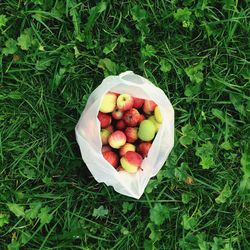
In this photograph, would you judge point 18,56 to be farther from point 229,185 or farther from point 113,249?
point 229,185

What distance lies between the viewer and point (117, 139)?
8.32 feet

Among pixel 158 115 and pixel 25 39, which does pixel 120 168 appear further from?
pixel 25 39

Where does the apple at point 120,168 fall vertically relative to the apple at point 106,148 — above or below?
below

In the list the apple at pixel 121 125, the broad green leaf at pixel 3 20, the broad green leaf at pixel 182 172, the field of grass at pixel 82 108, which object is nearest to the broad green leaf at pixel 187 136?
the field of grass at pixel 82 108

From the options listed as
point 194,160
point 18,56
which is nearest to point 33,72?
point 18,56

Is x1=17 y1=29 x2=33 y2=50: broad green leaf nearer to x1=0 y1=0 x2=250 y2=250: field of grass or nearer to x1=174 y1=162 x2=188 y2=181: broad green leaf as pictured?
x1=0 y1=0 x2=250 y2=250: field of grass

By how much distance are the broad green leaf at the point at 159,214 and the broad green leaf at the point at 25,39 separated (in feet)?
3.63

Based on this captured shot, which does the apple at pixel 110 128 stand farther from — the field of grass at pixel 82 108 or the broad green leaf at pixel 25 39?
the broad green leaf at pixel 25 39

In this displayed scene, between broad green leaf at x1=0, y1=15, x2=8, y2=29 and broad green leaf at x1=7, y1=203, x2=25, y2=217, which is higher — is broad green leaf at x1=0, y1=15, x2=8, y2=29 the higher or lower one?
the higher one

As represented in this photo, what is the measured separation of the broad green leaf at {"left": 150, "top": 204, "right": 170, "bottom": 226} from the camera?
2650mm

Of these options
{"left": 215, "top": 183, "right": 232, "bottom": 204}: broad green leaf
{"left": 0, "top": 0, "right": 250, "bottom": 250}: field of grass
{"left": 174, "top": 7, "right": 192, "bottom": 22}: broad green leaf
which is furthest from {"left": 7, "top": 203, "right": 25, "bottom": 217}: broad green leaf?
{"left": 174, "top": 7, "right": 192, "bottom": 22}: broad green leaf

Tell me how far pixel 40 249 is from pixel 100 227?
1.10 ft

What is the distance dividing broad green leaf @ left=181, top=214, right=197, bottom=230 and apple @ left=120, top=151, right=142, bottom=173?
1.32ft

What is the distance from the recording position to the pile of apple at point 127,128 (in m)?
2.53
